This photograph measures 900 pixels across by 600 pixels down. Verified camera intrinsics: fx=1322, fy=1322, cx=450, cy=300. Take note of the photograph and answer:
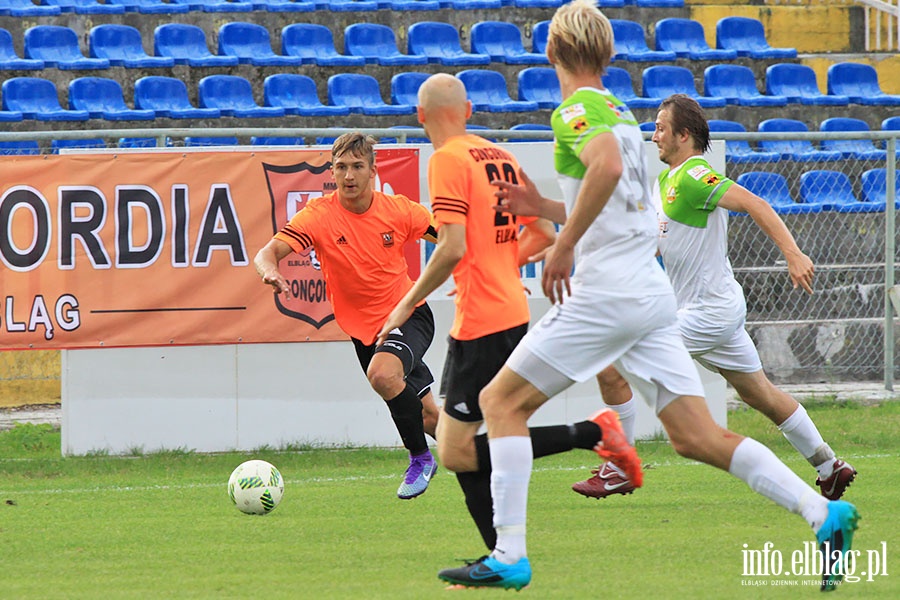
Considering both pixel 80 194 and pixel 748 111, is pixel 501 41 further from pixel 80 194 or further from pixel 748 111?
pixel 80 194

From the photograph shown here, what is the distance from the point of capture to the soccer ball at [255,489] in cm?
732

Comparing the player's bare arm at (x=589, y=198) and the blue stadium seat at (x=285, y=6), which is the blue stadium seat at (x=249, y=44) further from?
the player's bare arm at (x=589, y=198)

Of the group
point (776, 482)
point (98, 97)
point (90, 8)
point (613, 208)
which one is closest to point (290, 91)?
point (98, 97)

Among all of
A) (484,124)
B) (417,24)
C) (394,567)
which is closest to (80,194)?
(394,567)

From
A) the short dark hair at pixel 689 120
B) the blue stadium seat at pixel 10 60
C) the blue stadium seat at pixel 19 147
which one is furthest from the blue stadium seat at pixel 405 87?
the short dark hair at pixel 689 120

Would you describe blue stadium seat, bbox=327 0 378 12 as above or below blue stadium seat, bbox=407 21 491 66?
above

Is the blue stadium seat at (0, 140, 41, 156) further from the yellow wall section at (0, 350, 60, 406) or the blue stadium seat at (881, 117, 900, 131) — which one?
the blue stadium seat at (881, 117, 900, 131)

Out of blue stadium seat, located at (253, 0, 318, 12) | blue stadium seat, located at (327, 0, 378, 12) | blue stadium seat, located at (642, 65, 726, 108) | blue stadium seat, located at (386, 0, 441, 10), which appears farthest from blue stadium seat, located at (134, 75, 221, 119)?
blue stadium seat, located at (642, 65, 726, 108)

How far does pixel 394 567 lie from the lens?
5.77m

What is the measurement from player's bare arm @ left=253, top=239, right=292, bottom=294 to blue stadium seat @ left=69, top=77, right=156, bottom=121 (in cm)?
694

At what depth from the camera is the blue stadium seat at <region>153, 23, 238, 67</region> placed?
15.7 m

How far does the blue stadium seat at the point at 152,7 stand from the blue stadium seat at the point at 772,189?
7.25m

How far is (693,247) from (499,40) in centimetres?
1021

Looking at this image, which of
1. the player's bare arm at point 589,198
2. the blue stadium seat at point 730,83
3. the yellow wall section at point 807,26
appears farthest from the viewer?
the yellow wall section at point 807,26
